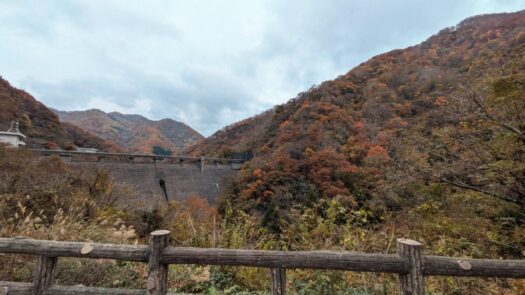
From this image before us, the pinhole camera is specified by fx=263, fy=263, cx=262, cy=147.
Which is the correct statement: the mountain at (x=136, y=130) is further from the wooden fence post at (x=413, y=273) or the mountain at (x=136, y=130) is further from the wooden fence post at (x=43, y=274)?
the wooden fence post at (x=413, y=273)

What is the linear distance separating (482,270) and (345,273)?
3.81ft

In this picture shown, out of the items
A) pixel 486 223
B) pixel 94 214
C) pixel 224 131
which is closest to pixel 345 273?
pixel 94 214

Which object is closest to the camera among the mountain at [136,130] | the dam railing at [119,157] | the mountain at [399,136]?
the mountain at [399,136]

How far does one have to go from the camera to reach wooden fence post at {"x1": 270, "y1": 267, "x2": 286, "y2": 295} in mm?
1933

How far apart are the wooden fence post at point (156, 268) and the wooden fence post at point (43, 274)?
81 centimetres

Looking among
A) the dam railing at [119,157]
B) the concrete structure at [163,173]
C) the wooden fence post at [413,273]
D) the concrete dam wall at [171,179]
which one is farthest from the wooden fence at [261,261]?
the concrete dam wall at [171,179]

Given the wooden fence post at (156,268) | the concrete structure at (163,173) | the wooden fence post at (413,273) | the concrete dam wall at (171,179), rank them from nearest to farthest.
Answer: the wooden fence post at (413,273), the wooden fence post at (156,268), the concrete structure at (163,173), the concrete dam wall at (171,179)

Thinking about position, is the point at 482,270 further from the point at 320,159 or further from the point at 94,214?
the point at 320,159

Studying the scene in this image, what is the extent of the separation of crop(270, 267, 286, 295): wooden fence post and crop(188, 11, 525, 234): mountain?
217 cm

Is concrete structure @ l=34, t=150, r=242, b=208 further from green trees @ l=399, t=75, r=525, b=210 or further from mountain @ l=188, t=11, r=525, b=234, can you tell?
green trees @ l=399, t=75, r=525, b=210

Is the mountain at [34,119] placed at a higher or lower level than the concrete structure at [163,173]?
higher

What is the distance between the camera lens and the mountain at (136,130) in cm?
5094

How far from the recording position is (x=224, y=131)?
143 ft

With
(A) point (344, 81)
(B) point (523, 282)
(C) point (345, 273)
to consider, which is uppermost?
(A) point (344, 81)
